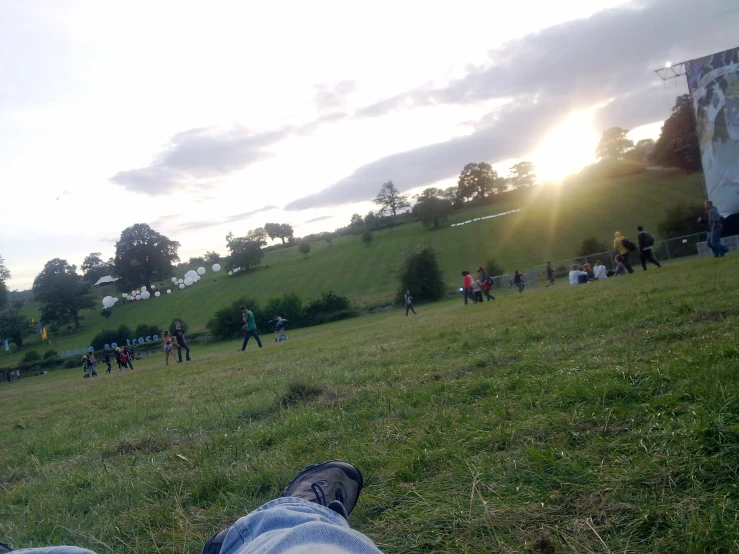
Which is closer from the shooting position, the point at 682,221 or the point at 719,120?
the point at 719,120

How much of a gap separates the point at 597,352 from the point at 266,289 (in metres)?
65.6

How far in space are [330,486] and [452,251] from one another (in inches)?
2546

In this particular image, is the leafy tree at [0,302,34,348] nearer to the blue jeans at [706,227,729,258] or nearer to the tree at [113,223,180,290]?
the tree at [113,223,180,290]

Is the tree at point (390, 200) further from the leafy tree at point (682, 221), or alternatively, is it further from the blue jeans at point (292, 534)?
the blue jeans at point (292, 534)

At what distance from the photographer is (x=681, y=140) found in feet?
195

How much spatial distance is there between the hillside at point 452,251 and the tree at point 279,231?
32622 mm

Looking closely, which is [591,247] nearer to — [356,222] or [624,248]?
[624,248]

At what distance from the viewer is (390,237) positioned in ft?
271

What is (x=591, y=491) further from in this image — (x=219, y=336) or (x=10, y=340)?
(x=10, y=340)

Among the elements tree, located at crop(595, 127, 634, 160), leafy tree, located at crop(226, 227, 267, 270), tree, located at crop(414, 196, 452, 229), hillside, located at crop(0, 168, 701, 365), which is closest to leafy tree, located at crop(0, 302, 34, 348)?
hillside, located at crop(0, 168, 701, 365)

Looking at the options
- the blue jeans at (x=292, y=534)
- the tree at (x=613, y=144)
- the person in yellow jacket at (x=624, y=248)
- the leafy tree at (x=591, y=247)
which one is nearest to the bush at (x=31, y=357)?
the leafy tree at (x=591, y=247)

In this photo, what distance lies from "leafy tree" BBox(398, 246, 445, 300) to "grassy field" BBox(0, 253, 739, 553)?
45494 millimetres

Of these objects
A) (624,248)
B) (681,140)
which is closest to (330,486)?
(624,248)

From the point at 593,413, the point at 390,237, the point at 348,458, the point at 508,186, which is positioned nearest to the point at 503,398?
the point at 593,413
